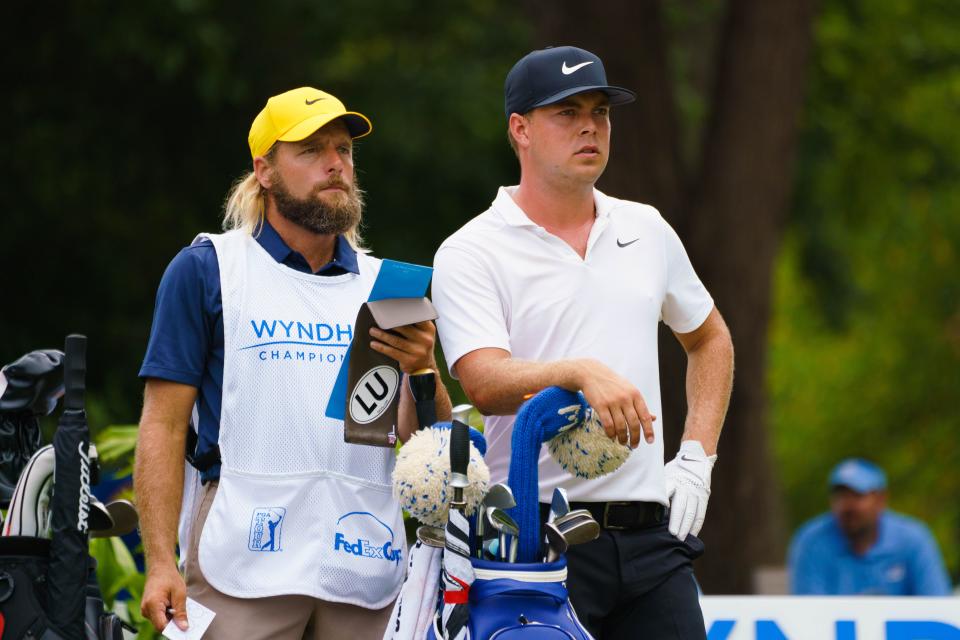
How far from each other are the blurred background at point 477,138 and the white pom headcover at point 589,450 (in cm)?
456

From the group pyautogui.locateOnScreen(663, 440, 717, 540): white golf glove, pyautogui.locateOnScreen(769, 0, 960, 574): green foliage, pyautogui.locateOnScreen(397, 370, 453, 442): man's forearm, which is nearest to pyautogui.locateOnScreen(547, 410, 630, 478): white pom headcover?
pyautogui.locateOnScreen(663, 440, 717, 540): white golf glove

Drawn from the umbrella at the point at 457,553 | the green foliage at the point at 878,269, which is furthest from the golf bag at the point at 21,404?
the green foliage at the point at 878,269

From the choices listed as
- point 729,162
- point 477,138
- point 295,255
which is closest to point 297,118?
point 295,255

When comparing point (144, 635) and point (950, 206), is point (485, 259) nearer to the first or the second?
point (144, 635)

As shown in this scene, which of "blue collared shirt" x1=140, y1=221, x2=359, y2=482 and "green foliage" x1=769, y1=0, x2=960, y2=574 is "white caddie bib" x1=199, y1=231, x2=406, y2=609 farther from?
"green foliage" x1=769, y1=0, x2=960, y2=574

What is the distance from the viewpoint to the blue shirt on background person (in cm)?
838

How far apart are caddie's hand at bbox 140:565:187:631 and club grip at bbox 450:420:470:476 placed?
0.92 metres

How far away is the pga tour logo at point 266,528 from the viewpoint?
4062mm

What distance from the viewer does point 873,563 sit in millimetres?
8539

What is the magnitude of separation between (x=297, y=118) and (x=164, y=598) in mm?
1316

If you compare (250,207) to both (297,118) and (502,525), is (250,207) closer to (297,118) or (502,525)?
(297,118)

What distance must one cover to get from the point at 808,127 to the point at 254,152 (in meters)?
10.4

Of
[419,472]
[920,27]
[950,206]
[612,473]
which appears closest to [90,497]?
[419,472]

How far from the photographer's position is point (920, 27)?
14664mm
